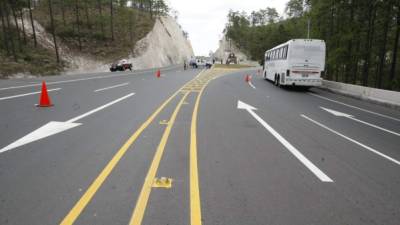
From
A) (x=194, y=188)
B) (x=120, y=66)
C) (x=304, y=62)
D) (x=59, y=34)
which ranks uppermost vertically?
(x=59, y=34)

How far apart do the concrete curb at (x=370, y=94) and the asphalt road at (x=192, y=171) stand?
678 centimetres

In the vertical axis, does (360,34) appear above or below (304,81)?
above

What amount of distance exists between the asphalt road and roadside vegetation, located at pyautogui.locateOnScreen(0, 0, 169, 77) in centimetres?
2662

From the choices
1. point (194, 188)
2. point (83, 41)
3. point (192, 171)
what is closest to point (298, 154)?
point (192, 171)

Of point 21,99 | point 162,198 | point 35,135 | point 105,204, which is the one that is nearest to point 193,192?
point 162,198

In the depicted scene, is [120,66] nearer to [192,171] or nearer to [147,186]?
[192,171]

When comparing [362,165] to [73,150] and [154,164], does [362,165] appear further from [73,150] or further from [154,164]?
[73,150]

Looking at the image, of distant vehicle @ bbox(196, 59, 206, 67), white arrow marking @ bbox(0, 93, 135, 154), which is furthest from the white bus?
distant vehicle @ bbox(196, 59, 206, 67)

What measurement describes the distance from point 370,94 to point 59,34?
5411 cm

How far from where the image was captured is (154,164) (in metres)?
5.26

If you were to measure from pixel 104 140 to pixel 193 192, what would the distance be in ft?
10.7

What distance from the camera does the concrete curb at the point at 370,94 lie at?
1526 centimetres

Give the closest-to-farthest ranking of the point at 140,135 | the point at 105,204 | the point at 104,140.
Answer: the point at 105,204 → the point at 104,140 → the point at 140,135

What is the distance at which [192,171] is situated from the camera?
502cm
